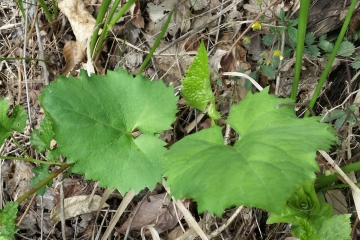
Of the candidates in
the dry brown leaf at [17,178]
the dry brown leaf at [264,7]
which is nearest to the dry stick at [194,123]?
the dry brown leaf at [264,7]

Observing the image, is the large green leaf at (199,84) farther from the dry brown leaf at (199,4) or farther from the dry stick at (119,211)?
the dry brown leaf at (199,4)

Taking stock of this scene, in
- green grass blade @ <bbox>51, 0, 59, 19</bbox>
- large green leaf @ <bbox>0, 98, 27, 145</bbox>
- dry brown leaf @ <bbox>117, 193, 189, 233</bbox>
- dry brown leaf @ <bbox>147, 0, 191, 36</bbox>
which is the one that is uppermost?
green grass blade @ <bbox>51, 0, 59, 19</bbox>

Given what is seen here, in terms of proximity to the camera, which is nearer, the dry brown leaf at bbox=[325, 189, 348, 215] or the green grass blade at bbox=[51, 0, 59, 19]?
the dry brown leaf at bbox=[325, 189, 348, 215]

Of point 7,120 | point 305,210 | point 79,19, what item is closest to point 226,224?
point 305,210

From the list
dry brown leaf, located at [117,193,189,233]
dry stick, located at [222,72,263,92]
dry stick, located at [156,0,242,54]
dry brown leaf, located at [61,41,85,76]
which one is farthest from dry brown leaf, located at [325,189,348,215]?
dry brown leaf, located at [61,41,85,76]

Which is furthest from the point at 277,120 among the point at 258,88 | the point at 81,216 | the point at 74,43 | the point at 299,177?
the point at 74,43

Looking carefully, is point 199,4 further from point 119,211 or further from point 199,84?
point 119,211

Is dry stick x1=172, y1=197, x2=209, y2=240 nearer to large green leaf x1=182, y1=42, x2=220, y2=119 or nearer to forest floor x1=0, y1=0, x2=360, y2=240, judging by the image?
forest floor x1=0, y1=0, x2=360, y2=240
